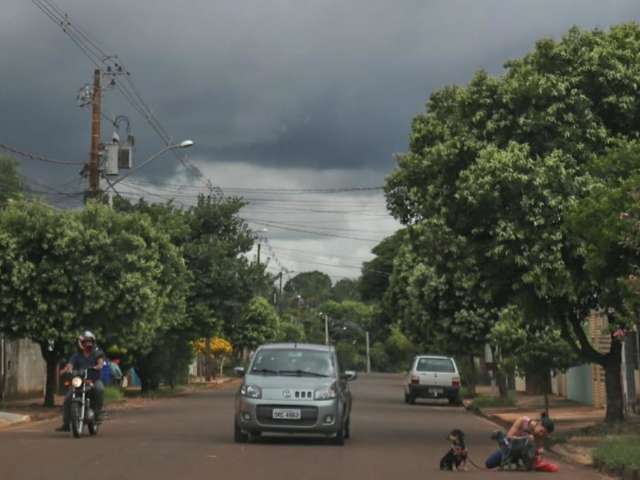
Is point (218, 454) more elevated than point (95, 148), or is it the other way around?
point (95, 148)

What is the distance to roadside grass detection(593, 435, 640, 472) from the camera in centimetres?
1455

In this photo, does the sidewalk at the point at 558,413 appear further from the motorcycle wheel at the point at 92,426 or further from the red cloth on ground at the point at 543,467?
the motorcycle wheel at the point at 92,426

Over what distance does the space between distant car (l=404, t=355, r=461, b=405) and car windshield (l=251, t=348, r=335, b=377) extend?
19.5 m

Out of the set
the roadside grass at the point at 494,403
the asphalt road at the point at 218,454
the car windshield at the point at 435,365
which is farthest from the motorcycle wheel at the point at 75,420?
the car windshield at the point at 435,365

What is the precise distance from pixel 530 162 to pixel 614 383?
513 centimetres

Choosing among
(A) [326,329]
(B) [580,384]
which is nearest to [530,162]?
(B) [580,384]

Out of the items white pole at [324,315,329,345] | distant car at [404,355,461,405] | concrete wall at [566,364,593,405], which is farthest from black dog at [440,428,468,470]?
white pole at [324,315,329,345]

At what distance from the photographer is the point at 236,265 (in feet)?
153

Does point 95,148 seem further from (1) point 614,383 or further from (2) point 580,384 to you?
(1) point 614,383

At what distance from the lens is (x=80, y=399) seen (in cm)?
2008

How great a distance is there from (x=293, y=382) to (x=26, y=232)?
12233 mm

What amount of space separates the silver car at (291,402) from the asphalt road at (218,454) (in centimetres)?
33

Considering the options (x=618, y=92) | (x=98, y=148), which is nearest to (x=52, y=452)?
(x=618, y=92)

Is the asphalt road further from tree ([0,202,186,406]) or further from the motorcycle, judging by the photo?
tree ([0,202,186,406])
